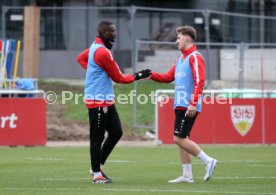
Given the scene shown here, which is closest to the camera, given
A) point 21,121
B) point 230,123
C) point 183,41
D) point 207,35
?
point 183,41

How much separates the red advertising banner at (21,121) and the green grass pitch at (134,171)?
40 centimetres

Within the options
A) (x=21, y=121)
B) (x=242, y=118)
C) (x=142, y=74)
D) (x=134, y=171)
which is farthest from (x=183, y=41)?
(x=242, y=118)

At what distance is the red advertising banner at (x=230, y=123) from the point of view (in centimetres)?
2170

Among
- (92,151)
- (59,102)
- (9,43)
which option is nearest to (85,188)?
(92,151)

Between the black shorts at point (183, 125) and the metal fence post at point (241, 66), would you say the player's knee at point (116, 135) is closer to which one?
the black shorts at point (183, 125)

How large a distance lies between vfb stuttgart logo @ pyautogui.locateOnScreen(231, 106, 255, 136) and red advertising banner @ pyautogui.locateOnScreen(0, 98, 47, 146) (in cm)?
448

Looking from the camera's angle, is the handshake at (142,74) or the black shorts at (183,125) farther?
the handshake at (142,74)

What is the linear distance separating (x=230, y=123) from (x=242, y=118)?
0.33 m

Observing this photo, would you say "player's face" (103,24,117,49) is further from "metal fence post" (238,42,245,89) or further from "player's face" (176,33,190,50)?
"metal fence post" (238,42,245,89)

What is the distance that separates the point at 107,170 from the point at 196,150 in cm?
248

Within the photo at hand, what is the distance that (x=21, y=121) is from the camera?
822 inches

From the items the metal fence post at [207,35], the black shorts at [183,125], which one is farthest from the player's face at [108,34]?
the metal fence post at [207,35]

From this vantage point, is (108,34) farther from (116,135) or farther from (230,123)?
(230,123)

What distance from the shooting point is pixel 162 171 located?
14.8 m
